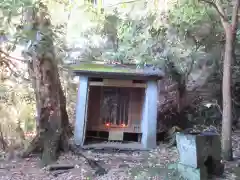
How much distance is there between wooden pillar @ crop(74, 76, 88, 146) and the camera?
27.3ft

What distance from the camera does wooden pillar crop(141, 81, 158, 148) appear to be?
331 inches

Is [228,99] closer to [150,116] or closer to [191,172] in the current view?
[191,172]

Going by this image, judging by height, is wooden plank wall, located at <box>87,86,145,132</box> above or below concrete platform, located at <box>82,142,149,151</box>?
above

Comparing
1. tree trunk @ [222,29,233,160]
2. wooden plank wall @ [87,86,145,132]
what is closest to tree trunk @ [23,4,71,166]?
wooden plank wall @ [87,86,145,132]

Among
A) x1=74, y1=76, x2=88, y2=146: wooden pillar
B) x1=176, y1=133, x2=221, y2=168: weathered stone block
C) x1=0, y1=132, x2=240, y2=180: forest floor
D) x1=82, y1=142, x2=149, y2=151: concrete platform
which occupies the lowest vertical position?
x1=0, y1=132, x2=240, y2=180: forest floor

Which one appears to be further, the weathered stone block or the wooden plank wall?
the wooden plank wall

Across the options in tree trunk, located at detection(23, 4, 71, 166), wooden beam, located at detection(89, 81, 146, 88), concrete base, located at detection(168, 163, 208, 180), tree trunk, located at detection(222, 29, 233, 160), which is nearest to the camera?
concrete base, located at detection(168, 163, 208, 180)

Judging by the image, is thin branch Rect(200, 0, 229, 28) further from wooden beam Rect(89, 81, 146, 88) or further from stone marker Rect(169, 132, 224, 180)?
wooden beam Rect(89, 81, 146, 88)

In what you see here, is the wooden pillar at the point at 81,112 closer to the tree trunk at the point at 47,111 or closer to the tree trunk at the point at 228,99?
the tree trunk at the point at 47,111

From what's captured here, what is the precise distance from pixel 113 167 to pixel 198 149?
191 centimetres

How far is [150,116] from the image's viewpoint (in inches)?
333

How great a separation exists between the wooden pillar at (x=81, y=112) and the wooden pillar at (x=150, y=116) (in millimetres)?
1556

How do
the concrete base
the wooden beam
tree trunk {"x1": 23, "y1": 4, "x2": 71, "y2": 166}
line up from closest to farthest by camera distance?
the concrete base, tree trunk {"x1": 23, "y1": 4, "x2": 71, "y2": 166}, the wooden beam

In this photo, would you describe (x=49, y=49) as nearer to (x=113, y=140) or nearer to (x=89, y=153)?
(x=89, y=153)
